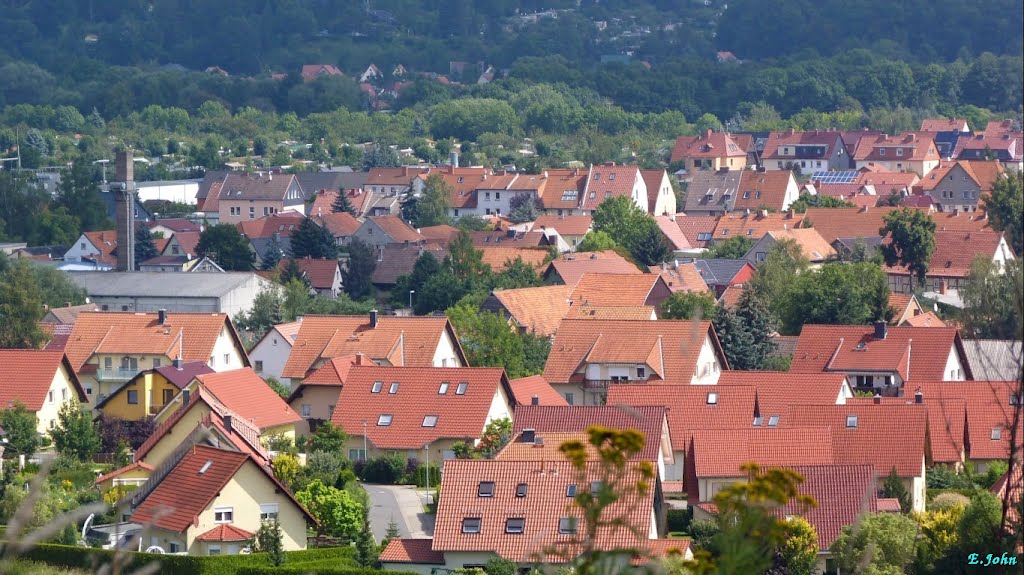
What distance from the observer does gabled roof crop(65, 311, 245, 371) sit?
1127 inches

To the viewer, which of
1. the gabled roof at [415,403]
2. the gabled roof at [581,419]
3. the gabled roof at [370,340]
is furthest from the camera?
the gabled roof at [370,340]

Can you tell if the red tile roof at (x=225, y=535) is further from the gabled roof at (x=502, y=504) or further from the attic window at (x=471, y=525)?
the attic window at (x=471, y=525)

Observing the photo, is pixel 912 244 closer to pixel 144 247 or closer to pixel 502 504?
pixel 144 247

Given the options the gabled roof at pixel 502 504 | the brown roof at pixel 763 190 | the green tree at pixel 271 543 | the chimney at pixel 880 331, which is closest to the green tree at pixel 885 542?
the gabled roof at pixel 502 504

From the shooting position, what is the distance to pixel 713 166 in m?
74.1

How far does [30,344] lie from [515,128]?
5727 cm

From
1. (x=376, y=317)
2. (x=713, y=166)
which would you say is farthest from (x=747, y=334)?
(x=713, y=166)

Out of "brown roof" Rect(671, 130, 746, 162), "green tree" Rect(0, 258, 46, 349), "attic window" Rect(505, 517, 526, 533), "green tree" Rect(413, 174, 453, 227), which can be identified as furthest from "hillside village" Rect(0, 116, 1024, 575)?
"brown roof" Rect(671, 130, 746, 162)

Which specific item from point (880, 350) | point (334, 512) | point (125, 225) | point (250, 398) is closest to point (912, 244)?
point (880, 350)

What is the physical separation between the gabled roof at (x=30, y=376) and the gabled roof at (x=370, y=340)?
11.2 ft

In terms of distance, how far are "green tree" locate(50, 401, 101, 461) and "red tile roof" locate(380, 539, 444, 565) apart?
23.5 ft

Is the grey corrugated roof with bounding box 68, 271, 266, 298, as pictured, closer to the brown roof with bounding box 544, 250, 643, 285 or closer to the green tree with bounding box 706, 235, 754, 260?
the brown roof with bounding box 544, 250, 643, 285

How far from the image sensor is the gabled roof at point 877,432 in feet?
67.6

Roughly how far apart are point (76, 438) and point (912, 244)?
76.5 feet
